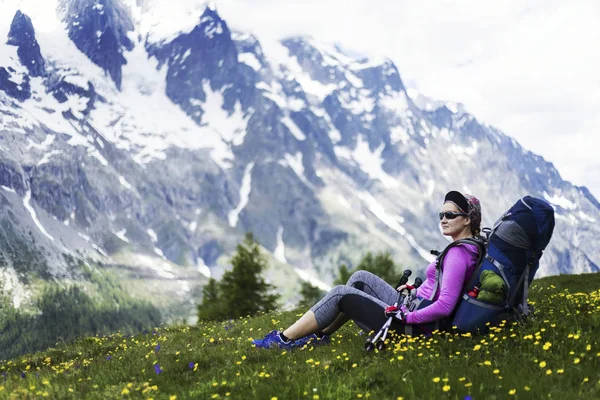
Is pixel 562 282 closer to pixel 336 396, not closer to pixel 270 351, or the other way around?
pixel 270 351

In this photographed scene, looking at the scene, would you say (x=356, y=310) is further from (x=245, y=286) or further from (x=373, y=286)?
(x=245, y=286)

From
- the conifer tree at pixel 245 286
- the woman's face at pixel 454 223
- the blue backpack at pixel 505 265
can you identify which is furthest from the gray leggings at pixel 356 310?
the conifer tree at pixel 245 286

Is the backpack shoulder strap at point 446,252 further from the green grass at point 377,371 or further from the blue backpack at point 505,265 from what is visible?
the green grass at point 377,371

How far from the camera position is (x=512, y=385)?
5.47 metres

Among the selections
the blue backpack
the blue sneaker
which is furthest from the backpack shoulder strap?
the blue sneaker

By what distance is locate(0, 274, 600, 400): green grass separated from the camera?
559 cm

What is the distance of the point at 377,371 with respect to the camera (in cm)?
638

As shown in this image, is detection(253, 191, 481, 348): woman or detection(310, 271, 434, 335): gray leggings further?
detection(310, 271, 434, 335): gray leggings

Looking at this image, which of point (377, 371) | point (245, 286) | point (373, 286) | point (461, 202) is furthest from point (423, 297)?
point (245, 286)

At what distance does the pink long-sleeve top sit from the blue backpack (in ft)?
0.35

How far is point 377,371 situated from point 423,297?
2481 millimetres

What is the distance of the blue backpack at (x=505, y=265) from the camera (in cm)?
745

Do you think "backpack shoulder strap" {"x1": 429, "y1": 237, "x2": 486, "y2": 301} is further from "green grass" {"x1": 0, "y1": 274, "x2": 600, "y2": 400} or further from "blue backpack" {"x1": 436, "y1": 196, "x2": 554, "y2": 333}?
"green grass" {"x1": 0, "y1": 274, "x2": 600, "y2": 400}

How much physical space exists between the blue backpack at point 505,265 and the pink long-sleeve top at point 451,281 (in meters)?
0.11
